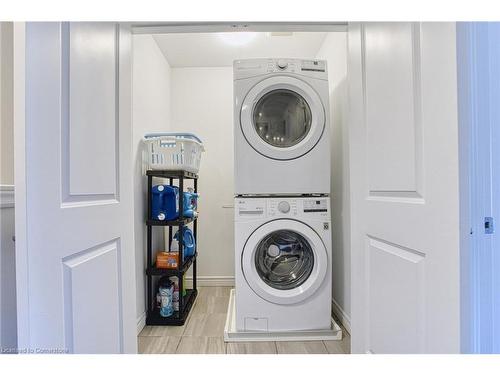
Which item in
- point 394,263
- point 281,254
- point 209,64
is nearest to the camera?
point 394,263

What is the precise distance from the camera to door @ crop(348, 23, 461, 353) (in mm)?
746

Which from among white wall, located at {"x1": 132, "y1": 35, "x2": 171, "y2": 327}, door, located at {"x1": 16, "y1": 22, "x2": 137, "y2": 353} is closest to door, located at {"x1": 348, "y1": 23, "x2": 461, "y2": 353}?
door, located at {"x1": 16, "y1": 22, "x2": 137, "y2": 353}

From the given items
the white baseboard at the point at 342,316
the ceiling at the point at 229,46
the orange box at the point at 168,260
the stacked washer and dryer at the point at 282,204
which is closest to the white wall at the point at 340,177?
the white baseboard at the point at 342,316

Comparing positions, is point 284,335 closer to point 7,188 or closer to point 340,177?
point 340,177

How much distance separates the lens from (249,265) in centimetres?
177

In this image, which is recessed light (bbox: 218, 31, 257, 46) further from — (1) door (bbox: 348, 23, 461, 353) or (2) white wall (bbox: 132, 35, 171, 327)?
(1) door (bbox: 348, 23, 461, 353)

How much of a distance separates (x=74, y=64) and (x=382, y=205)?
1.10 meters

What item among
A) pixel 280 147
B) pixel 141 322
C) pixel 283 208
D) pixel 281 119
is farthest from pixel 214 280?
pixel 281 119

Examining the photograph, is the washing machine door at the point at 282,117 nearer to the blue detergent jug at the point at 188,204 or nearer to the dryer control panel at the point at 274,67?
the dryer control panel at the point at 274,67

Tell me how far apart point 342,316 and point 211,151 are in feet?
6.11

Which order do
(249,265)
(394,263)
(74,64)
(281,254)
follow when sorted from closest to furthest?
(74,64)
(394,263)
(249,265)
(281,254)

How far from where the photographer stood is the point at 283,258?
1.93 m

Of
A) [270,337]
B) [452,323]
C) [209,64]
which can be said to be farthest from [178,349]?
[209,64]
